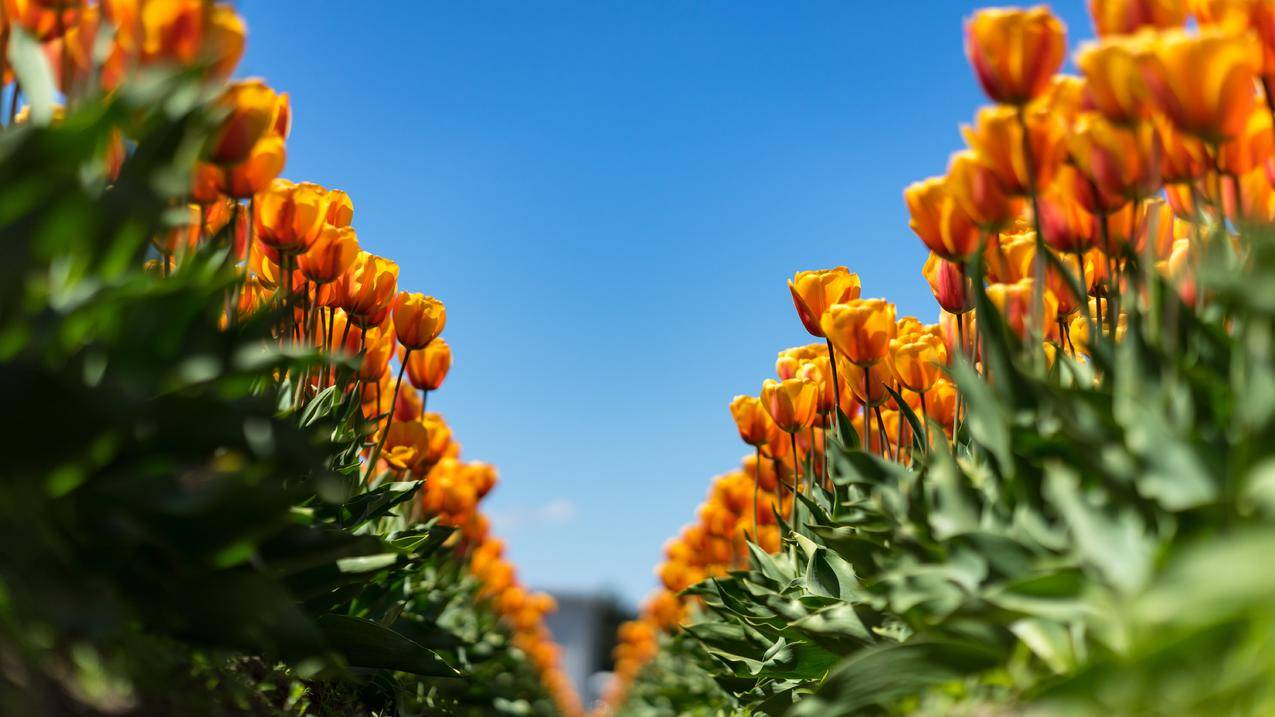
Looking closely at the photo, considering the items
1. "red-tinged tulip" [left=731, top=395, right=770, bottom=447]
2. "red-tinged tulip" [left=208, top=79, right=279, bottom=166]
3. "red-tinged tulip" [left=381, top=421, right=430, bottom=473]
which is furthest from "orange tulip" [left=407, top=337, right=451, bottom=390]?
"red-tinged tulip" [left=208, top=79, right=279, bottom=166]

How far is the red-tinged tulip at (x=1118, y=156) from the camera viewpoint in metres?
2.34

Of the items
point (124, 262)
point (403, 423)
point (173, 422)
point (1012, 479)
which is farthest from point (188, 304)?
point (403, 423)

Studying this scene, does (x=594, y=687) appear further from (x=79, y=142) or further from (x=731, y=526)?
(x=79, y=142)

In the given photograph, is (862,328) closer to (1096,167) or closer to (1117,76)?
(1096,167)

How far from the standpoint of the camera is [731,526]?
8.57 metres

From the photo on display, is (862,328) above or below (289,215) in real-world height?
below

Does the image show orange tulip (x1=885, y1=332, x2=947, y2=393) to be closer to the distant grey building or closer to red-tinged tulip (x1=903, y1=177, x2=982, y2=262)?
red-tinged tulip (x1=903, y1=177, x2=982, y2=262)

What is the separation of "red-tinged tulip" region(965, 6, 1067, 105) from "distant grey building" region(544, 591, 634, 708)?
38273mm

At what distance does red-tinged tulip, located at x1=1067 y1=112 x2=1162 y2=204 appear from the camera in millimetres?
2340

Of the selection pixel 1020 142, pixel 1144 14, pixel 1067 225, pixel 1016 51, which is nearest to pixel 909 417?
pixel 1067 225

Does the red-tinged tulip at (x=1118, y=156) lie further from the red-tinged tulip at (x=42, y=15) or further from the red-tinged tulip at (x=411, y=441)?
the red-tinged tulip at (x=411, y=441)

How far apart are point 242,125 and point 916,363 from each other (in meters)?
2.54

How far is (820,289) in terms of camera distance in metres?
4.01

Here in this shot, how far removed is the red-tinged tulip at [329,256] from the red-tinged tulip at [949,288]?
7.29ft
